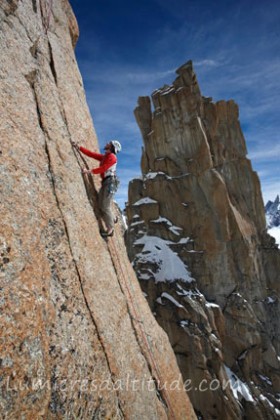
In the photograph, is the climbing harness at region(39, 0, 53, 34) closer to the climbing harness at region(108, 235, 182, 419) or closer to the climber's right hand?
the climber's right hand

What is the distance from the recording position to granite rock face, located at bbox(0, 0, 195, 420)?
311cm

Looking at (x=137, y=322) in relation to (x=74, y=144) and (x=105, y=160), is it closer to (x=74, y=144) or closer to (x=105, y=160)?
(x=105, y=160)

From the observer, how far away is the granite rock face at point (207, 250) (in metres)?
29.4

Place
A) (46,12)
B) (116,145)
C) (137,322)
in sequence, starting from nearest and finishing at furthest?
(137,322)
(116,145)
(46,12)

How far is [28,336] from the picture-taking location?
10.1 feet

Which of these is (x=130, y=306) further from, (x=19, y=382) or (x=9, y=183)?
(x=9, y=183)

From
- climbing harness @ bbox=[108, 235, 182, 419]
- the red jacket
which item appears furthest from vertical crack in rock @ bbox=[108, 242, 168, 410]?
the red jacket

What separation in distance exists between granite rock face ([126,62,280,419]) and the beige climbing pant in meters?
27.2

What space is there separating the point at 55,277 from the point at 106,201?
278cm

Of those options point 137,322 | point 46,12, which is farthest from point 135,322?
point 46,12

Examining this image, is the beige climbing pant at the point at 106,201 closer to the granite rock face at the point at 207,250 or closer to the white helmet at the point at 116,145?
the white helmet at the point at 116,145

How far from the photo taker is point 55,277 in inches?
157

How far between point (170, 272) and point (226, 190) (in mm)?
15153

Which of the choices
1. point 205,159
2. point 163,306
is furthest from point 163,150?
point 163,306
